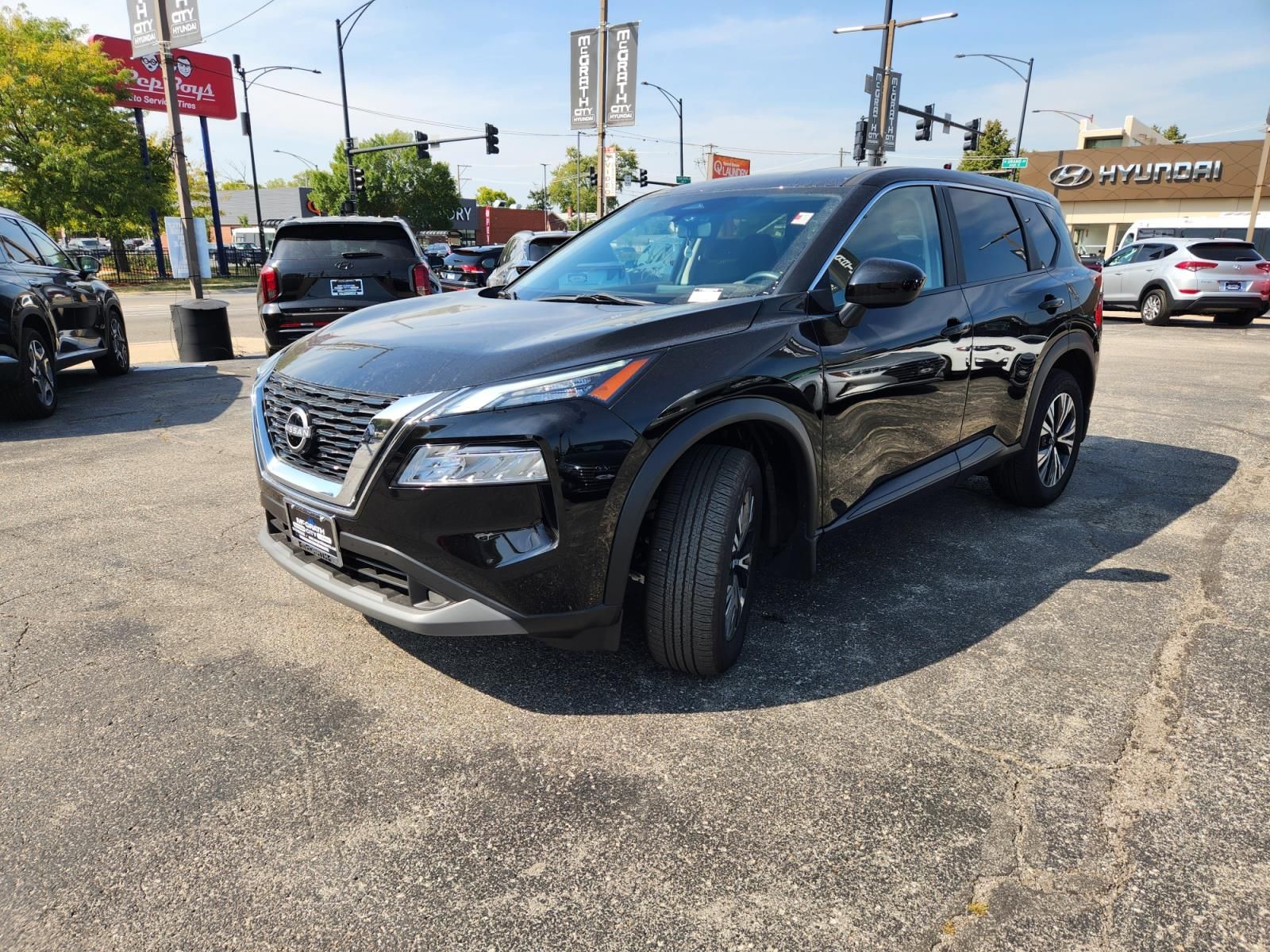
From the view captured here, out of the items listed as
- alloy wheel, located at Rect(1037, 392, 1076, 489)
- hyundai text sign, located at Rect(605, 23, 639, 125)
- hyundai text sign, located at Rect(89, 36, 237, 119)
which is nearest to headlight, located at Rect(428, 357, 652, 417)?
alloy wheel, located at Rect(1037, 392, 1076, 489)

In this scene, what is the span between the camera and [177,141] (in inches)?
481

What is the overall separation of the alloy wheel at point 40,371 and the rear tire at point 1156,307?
60.4ft

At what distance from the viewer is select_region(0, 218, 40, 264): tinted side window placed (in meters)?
7.43

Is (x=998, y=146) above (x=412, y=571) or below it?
above

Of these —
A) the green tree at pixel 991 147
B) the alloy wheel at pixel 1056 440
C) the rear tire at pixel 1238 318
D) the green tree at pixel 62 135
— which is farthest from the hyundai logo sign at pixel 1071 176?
the alloy wheel at pixel 1056 440

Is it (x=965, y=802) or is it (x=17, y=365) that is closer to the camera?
(x=965, y=802)

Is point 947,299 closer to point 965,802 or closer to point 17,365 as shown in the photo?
point 965,802

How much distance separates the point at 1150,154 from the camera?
139 ft

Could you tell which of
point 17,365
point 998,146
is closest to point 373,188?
point 998,146

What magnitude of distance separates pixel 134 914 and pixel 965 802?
2.07 metres

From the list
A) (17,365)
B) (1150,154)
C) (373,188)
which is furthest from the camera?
(373,188)

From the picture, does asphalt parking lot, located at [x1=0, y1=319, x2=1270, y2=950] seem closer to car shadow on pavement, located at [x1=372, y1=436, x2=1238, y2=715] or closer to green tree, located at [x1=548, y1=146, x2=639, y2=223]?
car shadow on pavement, located at [x1=372, y1=436, x2=1238, y2=715]

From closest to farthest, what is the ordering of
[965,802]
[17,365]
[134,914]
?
[134,914], [965,802], [17,365]

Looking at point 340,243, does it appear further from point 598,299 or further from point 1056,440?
point 1056,440
